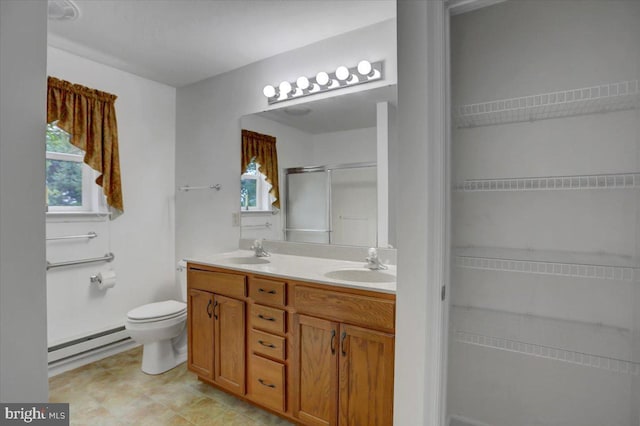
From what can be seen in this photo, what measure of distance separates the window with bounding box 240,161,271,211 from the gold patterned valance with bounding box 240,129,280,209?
0.04 metres

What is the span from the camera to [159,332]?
242 centimetres

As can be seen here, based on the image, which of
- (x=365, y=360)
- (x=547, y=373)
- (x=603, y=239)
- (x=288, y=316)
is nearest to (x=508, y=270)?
(x=603, y=239)

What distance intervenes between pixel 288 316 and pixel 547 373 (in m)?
1.28

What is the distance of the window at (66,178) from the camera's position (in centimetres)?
247

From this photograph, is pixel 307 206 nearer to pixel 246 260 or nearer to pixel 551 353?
pixel 246 260

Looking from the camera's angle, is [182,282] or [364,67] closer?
[364,67]

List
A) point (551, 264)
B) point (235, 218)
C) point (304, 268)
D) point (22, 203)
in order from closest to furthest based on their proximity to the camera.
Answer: point (22, 203), point (551, 264), point (304, 268), point (235, 218)

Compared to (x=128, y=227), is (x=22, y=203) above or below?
above

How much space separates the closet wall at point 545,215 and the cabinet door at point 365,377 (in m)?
0.43

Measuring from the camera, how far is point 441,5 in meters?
1.35

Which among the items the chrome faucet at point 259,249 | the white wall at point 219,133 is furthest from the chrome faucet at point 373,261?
the white wall at point 219,133

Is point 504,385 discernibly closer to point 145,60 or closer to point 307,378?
point 307,378

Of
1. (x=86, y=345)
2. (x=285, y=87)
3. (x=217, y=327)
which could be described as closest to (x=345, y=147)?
(x=285, y=87)

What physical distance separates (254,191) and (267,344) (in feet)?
4.17
